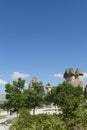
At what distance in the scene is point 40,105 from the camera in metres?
53.8

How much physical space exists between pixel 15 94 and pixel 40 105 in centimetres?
1127

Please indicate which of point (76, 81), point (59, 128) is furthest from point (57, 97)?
point (59, 128)

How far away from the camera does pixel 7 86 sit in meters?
44.4

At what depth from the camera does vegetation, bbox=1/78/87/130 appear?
28.1m

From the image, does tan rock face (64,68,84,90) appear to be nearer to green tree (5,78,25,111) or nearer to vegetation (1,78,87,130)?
vegetation (1,78,87,130)

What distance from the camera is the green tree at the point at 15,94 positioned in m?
43.8

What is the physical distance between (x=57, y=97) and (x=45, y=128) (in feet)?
107

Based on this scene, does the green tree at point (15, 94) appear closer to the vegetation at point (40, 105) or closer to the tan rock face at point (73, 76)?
the vegetation at point (40, 105)

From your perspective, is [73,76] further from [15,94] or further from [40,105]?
[15,94]

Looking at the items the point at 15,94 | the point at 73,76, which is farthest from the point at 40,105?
the point at 73,76

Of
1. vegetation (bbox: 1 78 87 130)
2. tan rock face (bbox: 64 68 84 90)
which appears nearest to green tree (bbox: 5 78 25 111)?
vegetation (bbox: 1 78 87 130)

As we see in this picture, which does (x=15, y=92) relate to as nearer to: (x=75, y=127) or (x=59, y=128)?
(x=75, y=127)

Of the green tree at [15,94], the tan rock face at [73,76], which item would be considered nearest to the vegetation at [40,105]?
the green tree at [15,94]

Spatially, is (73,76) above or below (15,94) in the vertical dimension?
above
